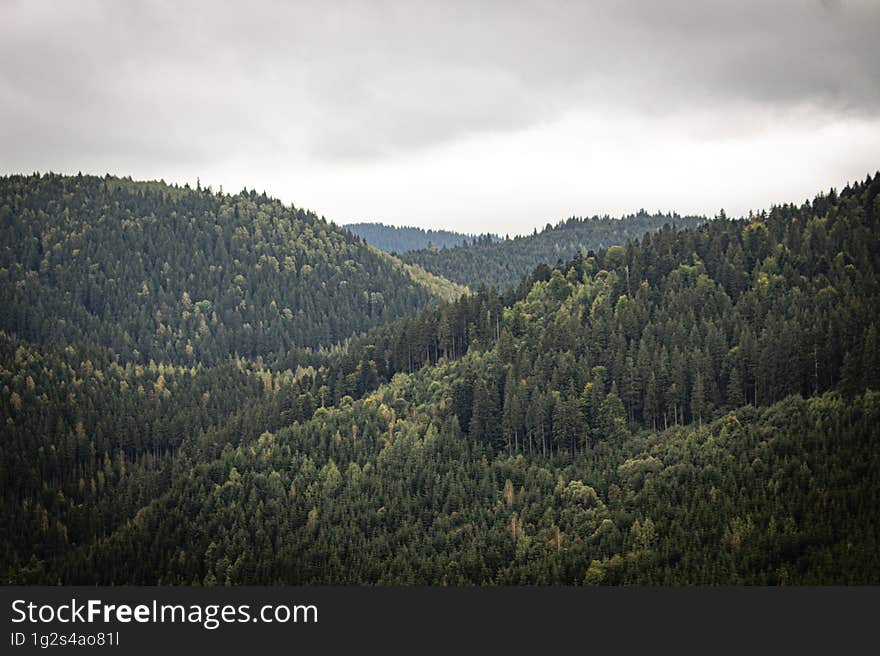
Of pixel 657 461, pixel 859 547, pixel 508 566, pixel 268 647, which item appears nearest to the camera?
pixel 268 647

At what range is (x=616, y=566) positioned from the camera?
165875 millimetres

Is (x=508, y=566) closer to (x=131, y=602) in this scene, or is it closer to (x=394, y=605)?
(x=394, y=605)

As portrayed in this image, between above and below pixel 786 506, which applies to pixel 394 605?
below

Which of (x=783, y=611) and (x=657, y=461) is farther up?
(x=657, y=461)

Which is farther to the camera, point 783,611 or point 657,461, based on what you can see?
point 657,461

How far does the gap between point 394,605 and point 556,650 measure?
34.2 m

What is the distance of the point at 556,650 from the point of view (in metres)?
129

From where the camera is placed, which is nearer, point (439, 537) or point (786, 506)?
point (786, 506)

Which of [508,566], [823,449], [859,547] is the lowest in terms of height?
[508,566]

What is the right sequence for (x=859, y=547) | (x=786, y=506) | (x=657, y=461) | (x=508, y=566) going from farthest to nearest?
A: 1. (x=657, y=461)
2. (x=508, y=566)
3. (x=786, y=506)
4. (x=859, y=547)

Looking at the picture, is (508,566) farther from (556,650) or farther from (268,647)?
(268,647)

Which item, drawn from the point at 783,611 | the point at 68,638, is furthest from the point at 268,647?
the point at 783,611

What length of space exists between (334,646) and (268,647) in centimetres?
929

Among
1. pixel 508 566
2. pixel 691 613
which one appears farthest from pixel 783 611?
pixel 508 566
